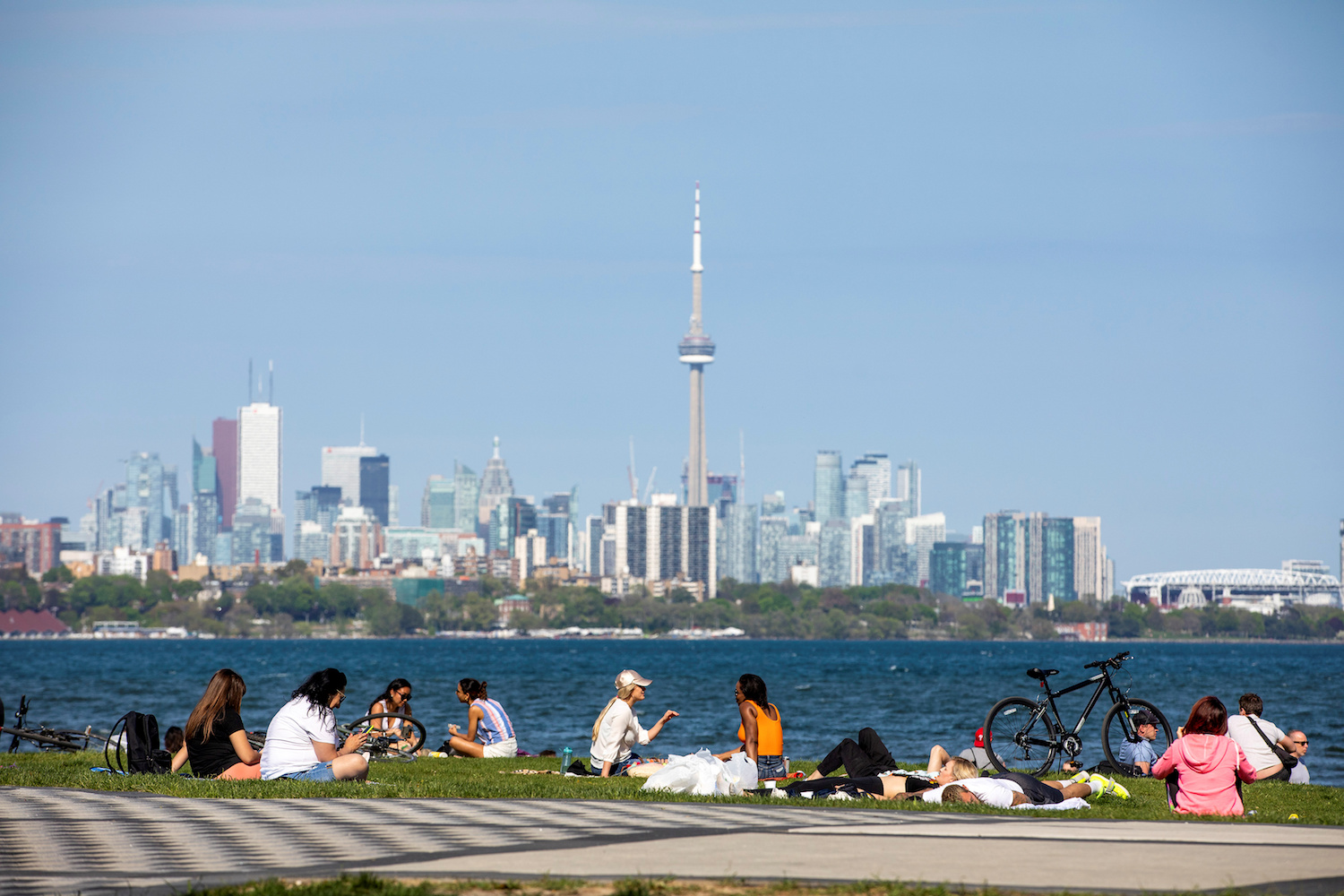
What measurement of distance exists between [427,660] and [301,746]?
413 ft

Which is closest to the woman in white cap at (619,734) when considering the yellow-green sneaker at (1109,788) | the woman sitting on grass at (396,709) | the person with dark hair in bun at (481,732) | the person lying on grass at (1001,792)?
the woman sitting on grass at (396,709)

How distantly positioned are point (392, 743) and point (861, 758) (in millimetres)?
7095

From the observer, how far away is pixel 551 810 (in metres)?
13.1

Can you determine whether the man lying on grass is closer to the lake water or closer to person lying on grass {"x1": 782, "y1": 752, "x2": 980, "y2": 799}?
person lying on grass {"x1": 782, "y1": 752, "x2": 980, "y2": 799}

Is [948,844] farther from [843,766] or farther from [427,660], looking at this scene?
[427,660]

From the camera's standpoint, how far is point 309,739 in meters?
15.2

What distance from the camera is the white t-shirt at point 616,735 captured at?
17.8 meters

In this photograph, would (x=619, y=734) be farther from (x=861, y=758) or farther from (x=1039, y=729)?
(x=1039, y=729)

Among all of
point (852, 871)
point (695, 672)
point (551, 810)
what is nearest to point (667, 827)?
point (551, 810)

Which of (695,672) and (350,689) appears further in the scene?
(695,672)

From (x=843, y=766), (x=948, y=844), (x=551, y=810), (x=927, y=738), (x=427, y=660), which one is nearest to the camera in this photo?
(x=948, y=844)

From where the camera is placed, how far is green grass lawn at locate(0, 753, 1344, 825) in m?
14.1

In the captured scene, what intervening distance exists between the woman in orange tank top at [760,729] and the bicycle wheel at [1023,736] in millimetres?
2636

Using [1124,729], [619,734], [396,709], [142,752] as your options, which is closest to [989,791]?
[619,734]
